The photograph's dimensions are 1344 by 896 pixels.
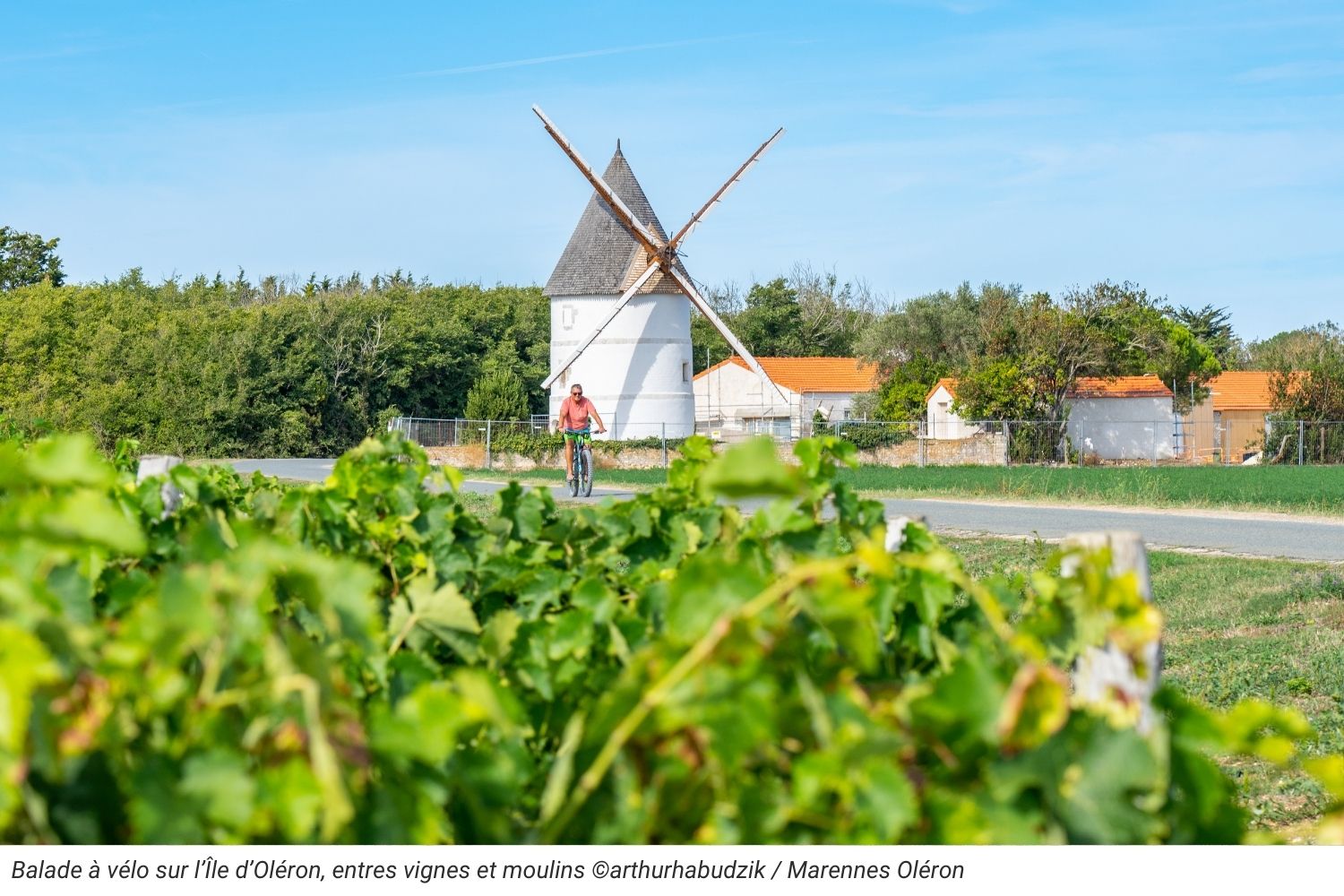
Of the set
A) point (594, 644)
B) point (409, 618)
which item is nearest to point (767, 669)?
point (594, 644)

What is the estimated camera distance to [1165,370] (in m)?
59.6

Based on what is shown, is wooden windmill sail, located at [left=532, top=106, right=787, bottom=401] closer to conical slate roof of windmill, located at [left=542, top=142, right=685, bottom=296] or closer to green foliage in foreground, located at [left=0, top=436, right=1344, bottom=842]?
conical slate roof of windmill, located at [left=542, top=142, right=685, bottom=296]

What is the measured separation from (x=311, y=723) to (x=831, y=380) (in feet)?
230

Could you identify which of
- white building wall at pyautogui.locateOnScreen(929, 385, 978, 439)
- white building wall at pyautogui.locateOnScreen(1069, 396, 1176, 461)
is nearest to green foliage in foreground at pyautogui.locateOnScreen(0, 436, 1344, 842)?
white building wall at pyautogui.locateOnScreen(929, 385, 978, 439)

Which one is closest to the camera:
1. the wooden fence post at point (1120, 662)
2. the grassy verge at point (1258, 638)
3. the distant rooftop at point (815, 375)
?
the wooden fence post at point (1120, 662)

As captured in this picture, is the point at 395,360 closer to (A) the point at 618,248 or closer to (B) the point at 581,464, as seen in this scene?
(A) the point at 618,248

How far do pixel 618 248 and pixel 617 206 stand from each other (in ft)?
4.42

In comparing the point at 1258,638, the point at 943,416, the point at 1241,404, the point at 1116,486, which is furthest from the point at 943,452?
the point at 1241,404

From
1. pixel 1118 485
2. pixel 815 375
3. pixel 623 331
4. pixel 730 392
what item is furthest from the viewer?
pixel 730 392

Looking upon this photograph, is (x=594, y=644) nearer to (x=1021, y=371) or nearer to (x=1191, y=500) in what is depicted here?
(x=1191, y=500)

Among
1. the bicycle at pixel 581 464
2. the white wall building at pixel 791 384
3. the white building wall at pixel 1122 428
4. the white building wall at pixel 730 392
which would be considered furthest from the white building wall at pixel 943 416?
the bicycle at pixel 581 464

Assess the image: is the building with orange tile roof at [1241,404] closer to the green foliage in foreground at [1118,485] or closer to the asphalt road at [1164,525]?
the green foliage in foreground at [1118,485]

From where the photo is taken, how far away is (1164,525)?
17688mm

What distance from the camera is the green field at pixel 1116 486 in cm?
2242
